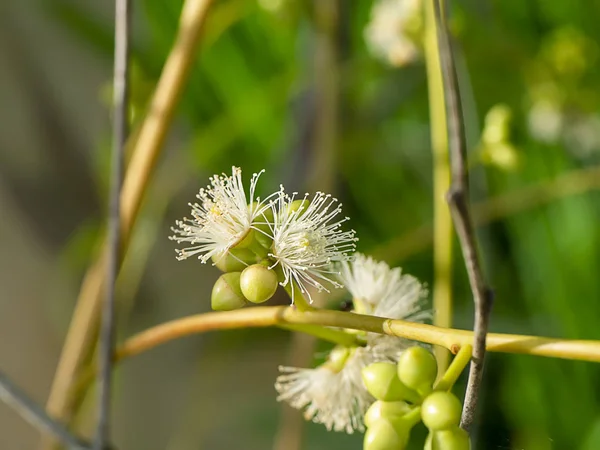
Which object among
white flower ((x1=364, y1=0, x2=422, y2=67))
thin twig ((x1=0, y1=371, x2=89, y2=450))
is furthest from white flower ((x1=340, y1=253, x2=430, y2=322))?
white flower ((x1=364, y1=0, x2=422, y2=67))

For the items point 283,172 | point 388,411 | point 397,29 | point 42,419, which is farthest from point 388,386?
point 283,172

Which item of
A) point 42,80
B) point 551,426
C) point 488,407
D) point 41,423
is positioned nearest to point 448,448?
point 41,423

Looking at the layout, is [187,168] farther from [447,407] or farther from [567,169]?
[447,407]

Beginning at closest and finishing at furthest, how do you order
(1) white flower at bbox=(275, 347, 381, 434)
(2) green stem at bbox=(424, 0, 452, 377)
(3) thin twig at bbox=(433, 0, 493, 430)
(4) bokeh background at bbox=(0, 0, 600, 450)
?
1. (3) thin twig at bbox=(433, 0, 493, 430)
2. (1) white flower at bbox=(275, 347, 381, 434)
3. (2) green stem at bbox=(424, 0, 452, 377)
4. (4) bokeh background at bbox=(0, 0, 600, 450)

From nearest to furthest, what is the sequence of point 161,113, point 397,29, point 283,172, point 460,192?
1. point 460,192
2. point 161,113
3. point 397,29
4. point 283,172

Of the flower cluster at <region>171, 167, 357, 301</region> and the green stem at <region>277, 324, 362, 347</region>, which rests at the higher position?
the flower cluster at <region>171, 167, 357, 301</region>

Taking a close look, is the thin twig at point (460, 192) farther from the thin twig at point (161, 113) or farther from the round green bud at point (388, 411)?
the thin twig at point (161, 113)

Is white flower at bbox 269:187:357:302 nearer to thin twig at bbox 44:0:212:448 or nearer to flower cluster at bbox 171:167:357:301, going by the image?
flower cluster at bbox 171:167:357:301

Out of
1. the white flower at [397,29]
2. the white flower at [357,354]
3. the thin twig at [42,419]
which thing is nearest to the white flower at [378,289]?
the white flower at [357,354]

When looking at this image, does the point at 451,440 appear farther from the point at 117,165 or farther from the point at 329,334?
the point at 117,165
